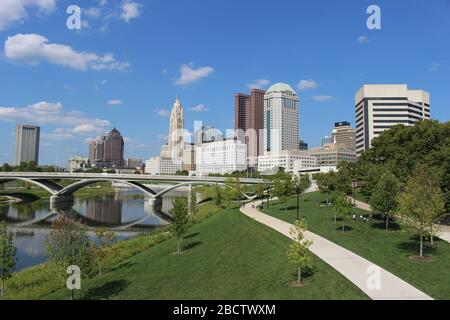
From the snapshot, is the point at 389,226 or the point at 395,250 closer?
the point at 395,250

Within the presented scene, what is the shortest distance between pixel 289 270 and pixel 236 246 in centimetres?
1002

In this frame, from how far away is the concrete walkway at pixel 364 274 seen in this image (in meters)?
16.0

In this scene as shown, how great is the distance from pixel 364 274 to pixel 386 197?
15.4m

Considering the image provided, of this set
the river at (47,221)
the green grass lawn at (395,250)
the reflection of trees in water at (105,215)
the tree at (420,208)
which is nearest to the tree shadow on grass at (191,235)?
the green grass lawn at (395,250)

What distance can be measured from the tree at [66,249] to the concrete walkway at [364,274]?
13887 millimetres

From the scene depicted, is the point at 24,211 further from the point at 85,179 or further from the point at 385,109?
the point at 385,109

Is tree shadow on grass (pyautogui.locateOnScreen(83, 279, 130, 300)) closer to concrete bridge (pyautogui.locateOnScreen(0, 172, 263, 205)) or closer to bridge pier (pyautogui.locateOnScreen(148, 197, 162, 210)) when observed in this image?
bridge pier (pyautogui.locateOnScreen(148, 197, 162, 210))

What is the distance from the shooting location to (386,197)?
107ft

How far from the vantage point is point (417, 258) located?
22531mm

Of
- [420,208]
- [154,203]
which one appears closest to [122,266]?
[420,208]

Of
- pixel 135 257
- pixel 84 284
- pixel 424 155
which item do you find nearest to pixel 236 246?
pixel 135 257

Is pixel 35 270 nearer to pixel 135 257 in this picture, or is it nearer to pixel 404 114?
pixel 135 257

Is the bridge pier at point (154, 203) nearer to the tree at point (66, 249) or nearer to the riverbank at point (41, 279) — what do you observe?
the riverbank at point (41, 279)

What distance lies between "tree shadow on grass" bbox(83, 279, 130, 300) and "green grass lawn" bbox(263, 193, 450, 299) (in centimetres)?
1502
